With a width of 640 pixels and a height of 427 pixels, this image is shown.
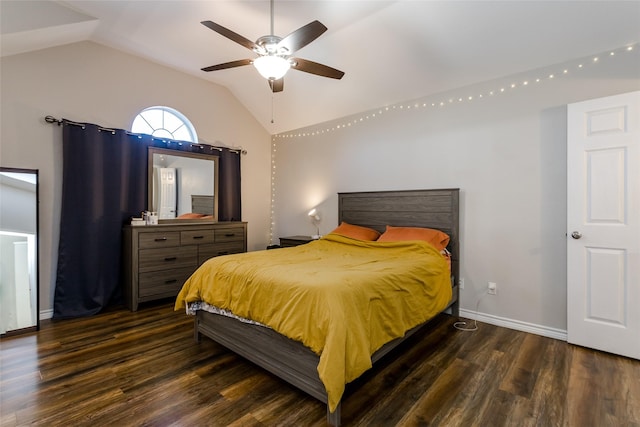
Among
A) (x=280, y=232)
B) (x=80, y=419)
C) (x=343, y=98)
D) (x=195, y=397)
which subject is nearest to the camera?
(x=80, y=419)

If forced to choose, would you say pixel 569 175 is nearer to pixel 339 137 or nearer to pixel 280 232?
pixel 339 137

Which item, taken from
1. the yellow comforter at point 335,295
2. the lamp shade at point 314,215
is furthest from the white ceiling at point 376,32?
the yellow comforter at point 335,295

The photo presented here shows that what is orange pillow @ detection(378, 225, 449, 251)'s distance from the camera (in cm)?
311

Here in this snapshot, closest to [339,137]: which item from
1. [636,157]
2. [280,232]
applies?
[280,232]

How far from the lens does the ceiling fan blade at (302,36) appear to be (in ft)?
6.32

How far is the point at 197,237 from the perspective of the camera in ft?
12.7

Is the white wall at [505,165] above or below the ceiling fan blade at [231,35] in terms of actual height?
below

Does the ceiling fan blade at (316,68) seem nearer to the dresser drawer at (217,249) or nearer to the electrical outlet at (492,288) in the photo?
the electrical outlet at (492,288)

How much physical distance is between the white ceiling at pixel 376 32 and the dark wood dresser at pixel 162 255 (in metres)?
2.04

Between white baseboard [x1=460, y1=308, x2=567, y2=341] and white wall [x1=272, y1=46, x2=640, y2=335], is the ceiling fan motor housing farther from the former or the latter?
white baseboard [x1=460, y1=308, x2=567, y2=341]

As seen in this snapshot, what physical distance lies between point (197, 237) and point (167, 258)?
1.40ft

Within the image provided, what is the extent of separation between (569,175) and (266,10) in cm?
300

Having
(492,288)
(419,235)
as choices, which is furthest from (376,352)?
(492,288)

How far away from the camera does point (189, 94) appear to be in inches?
167
